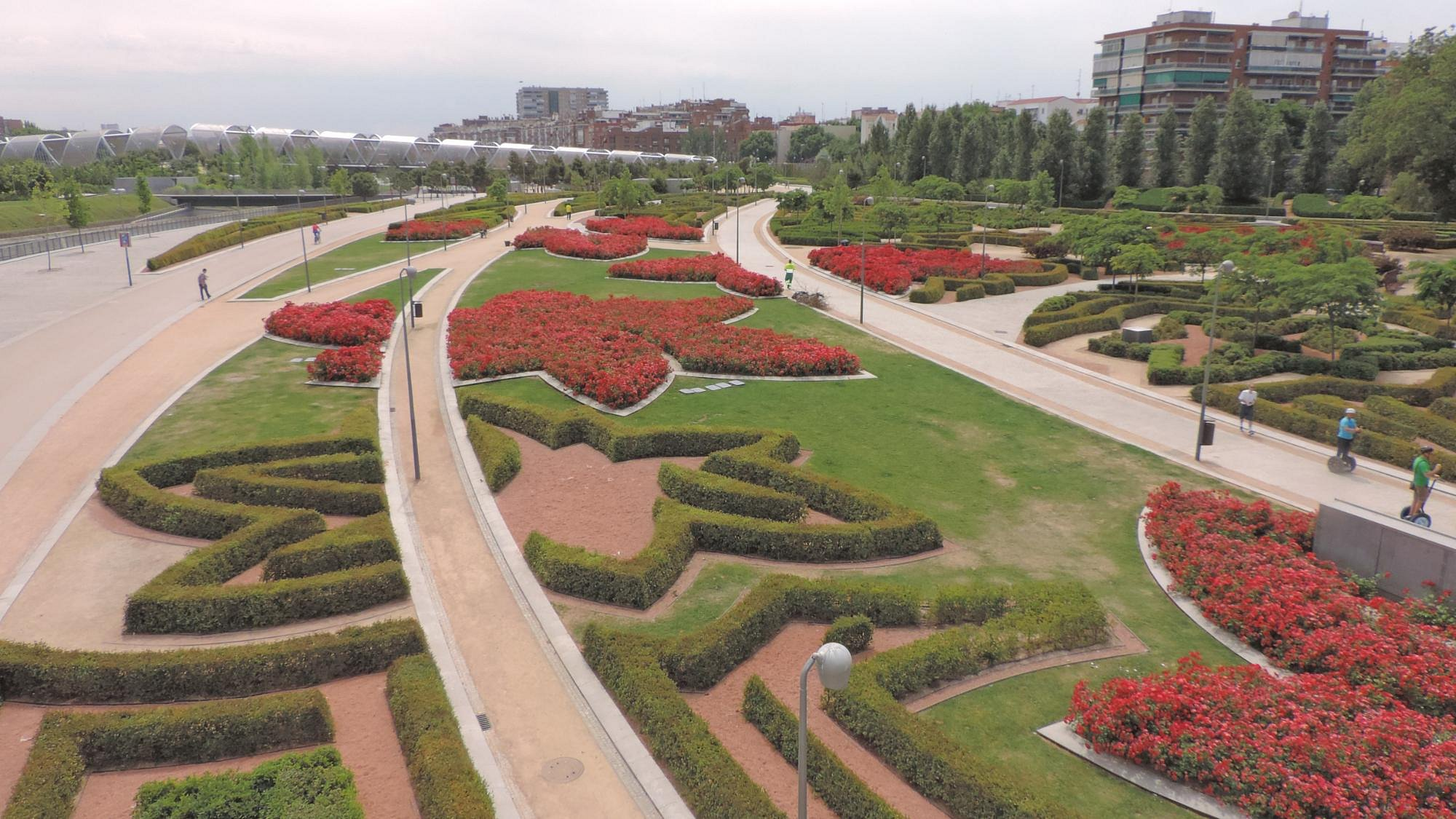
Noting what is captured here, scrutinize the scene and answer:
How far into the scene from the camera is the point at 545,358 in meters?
30.4

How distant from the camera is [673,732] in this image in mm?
11773

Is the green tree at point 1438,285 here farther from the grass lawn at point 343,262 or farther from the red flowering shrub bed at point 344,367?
the grass lawn at point 343,262

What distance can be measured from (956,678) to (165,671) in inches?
481

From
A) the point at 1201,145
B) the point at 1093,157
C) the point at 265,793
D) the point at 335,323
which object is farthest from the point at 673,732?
the point at 1201,145

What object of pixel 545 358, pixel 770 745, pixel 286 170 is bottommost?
pixel 770 745

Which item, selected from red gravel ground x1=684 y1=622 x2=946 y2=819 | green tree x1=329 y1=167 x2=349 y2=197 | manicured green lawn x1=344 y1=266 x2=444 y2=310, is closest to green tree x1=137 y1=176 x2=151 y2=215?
green tree x1=329 y1=167 x2=349 y2=197

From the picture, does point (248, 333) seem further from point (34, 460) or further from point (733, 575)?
point (733, 575)

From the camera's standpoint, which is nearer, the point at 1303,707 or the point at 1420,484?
the point at 1303,707

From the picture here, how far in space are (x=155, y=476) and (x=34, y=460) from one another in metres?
4.99

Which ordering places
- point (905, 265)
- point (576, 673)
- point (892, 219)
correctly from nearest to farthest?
1. point (576, 673)
2. point (905, 265)
3. point (892, 219)

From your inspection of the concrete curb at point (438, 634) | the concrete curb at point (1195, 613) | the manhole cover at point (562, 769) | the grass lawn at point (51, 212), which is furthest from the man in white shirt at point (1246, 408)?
the grass lawn at point (51, 212)

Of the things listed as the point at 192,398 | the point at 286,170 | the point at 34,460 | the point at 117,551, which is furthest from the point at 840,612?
the point at 286,170

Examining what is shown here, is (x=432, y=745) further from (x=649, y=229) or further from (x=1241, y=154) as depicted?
(x=1241, y=154)

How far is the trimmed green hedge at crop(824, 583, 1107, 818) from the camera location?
10664 millimetres
